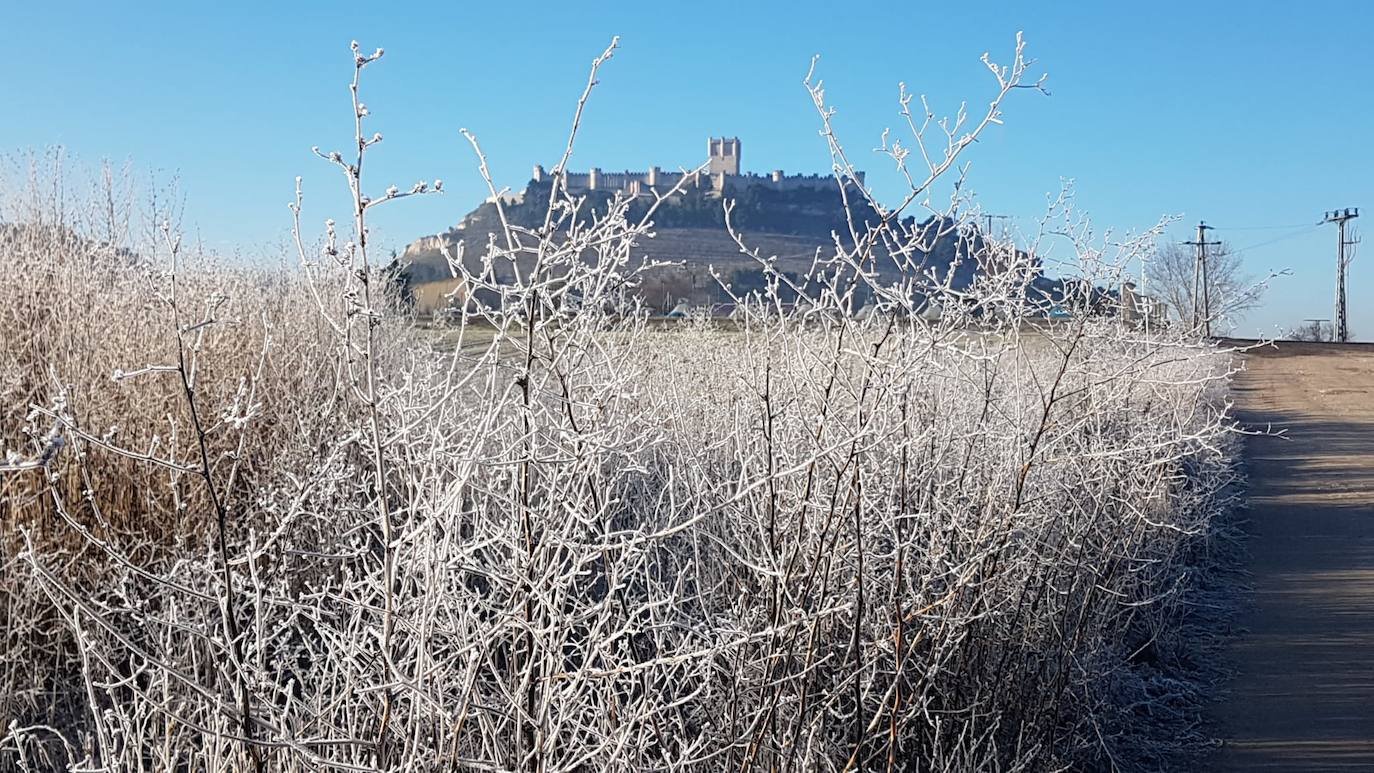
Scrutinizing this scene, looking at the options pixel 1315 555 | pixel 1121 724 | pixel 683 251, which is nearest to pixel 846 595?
pixel 1121 724

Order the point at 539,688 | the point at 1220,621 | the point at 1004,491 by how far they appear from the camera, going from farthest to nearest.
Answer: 1. the point at 1220,621
2. the point at 1004,491
3. the point at 539,688

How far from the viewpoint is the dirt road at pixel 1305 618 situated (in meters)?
4.52

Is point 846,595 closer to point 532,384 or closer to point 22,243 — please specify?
point 532,384

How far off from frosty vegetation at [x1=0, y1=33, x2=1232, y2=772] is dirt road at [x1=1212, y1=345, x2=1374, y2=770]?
12.8 inches

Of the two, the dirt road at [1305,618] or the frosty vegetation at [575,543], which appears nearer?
the frosty vegetation at [575,543]

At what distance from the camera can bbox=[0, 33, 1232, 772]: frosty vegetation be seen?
77.2 inches

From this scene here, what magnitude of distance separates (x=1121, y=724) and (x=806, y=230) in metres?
76.0

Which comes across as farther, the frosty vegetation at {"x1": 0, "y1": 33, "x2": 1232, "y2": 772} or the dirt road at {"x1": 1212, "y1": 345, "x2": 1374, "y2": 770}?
the dirt road at {"x1": 1212, "y1": 345, "x2": 1374, "y2": 770}

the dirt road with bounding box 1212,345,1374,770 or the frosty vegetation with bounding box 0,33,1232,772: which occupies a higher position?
the frosty vegetation with bounding box 0,33,1232,772

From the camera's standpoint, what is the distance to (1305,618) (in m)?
6.14

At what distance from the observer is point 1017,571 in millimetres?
3994

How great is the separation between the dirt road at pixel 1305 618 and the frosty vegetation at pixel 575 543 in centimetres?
33

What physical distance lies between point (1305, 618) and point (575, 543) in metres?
5.90

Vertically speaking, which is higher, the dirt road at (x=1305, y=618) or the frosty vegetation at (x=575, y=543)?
the frosty vegetation at (x=575, y=543)
